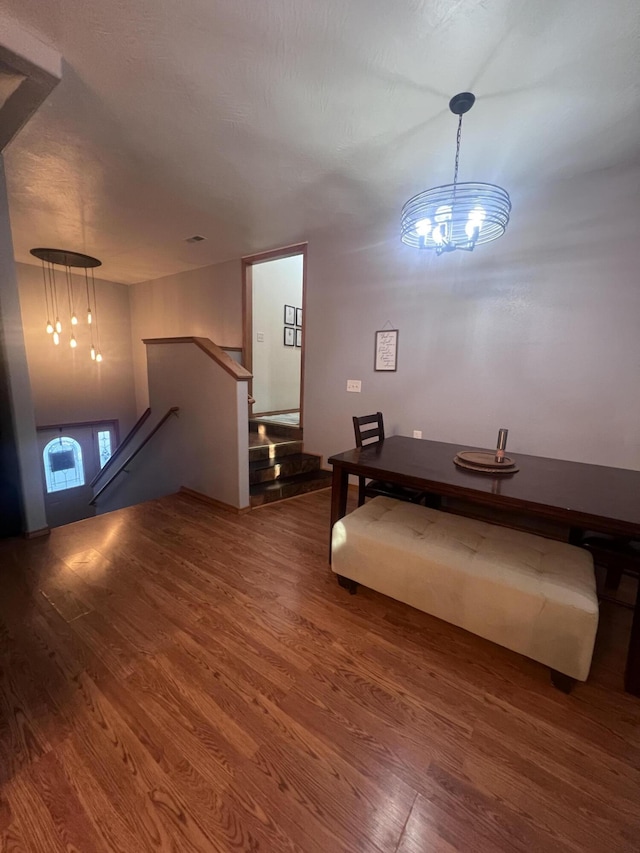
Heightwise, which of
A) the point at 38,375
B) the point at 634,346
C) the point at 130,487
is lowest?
the point at 130,487

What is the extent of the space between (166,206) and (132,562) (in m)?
3.03

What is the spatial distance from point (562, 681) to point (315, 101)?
120 inches

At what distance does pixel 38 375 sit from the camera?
5.13 meters

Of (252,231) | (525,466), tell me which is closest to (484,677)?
(525,466)

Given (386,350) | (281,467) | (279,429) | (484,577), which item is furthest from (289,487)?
(484,577)

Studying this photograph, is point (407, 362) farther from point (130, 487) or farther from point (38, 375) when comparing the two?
point (38, 375)

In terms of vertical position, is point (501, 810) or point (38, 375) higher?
point (38, 375)

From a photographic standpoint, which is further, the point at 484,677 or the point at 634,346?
the point at 634,346

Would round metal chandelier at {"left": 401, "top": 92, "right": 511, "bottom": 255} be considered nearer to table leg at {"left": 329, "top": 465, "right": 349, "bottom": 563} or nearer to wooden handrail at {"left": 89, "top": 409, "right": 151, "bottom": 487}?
table leg at {"left": 329, "top": 465, "right": 349, "bottom": 563}

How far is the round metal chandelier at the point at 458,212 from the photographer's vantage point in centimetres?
164

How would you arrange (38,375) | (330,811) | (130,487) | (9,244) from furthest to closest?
(38,375)
(130,487)
(9,244)
(330,811)

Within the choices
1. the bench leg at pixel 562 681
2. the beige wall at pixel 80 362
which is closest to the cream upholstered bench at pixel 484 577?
the bench leg at pixel 562 681

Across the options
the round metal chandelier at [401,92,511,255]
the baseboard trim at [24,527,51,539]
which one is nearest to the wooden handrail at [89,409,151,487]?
the baseboard trim at [24,527,51,539]

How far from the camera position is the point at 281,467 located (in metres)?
3.63
